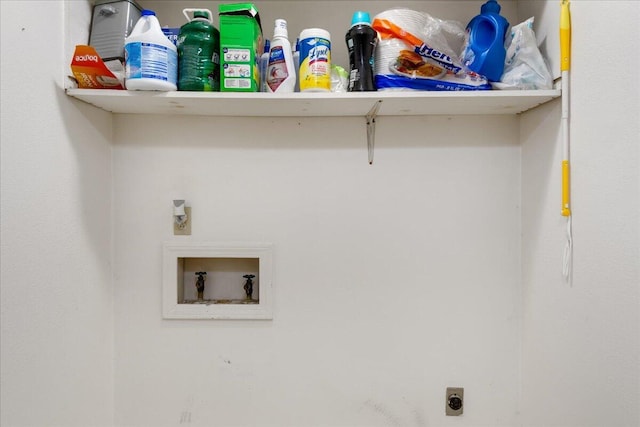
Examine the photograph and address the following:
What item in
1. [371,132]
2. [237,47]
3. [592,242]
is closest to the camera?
[592,242]

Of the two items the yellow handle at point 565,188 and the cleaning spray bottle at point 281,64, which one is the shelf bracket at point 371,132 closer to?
the cleaning spray bottle at point 281,64

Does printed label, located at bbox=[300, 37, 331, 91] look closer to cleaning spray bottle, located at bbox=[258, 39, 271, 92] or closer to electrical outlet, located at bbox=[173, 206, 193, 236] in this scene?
cleaning spray bottle, located at bbox=[258, 39, 271, 92]

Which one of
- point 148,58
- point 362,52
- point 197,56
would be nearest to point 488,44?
point 362,52

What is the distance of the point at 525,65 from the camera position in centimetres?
100

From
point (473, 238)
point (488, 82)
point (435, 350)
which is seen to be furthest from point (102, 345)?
point (488, 82)

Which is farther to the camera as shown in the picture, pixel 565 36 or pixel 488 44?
pixel 488 44

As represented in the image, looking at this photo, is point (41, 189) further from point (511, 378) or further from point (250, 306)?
point (511, 378)

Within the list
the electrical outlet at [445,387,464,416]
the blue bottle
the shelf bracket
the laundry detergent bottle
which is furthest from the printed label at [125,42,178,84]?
the electrical outlet at [445,387,464,416]

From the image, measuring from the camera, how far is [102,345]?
3.81 feet

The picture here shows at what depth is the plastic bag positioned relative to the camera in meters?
0.99

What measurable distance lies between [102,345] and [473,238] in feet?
4.15

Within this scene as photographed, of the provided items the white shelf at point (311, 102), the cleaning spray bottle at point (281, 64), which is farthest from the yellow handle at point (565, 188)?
the cleaning spray bottle at point (281, 64)

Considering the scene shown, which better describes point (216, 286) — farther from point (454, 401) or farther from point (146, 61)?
point (454, 401)

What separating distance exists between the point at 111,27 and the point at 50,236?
612 mm
